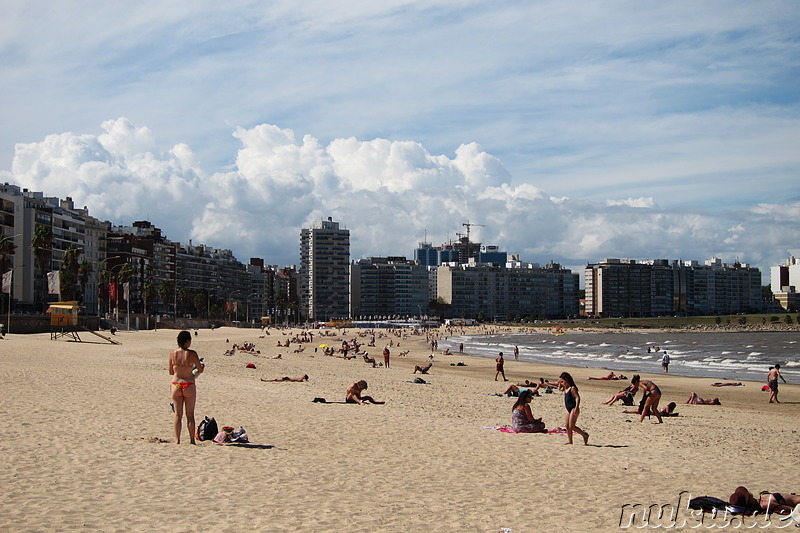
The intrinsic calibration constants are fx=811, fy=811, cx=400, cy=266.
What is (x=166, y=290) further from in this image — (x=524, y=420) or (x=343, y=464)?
(x=343, y=464)

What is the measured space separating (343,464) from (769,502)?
5.23m

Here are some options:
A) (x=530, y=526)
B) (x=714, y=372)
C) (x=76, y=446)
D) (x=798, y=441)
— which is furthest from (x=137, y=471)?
(x=714, y=372)

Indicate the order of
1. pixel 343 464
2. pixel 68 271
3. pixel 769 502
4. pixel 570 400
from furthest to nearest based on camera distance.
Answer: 1. pixel 68 271
2. pixel 570 400
3. pixel 343 464
4. pixel 769 502

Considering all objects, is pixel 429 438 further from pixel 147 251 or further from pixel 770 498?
pixel 147 251

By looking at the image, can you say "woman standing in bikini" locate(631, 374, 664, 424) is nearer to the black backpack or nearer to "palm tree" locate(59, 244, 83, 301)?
the black backpack

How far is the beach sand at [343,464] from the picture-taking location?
26.4 ft

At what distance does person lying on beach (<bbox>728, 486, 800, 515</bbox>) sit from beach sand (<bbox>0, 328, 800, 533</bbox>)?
0.99 m

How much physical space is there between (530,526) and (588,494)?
6.25 ft

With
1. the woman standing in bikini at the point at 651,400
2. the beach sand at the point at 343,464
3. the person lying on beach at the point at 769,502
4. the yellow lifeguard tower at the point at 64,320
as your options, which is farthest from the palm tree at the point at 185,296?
the person lying on beach at the point at 769,502

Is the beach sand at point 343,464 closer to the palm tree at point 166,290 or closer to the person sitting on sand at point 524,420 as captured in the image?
the person sitting on sand at point 524,420

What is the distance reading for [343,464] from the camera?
10930 millimetres

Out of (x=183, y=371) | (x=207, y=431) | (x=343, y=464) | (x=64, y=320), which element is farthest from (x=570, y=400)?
(x=64, y=320)

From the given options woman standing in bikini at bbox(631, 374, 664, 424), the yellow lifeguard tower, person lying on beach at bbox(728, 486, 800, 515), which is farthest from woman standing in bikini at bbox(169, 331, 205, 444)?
the yellow lifeguard tower

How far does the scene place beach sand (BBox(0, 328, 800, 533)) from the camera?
8047 mm
